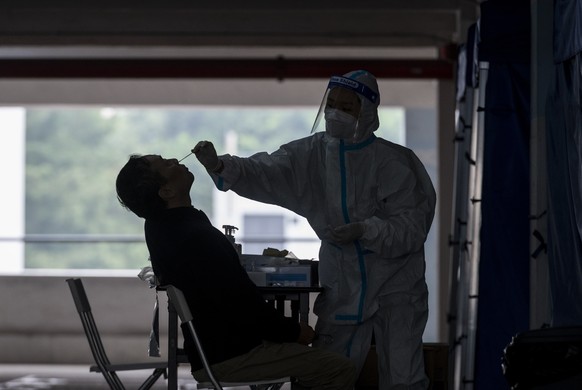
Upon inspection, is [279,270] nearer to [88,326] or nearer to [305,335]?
[305,335]

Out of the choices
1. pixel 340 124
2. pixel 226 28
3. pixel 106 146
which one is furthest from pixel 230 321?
pixel 106 146

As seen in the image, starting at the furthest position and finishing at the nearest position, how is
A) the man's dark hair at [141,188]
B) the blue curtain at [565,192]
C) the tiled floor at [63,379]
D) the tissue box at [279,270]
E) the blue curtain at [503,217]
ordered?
1. the tiled floor at [63,379]
2. the blue curtain at [503,217]
3. the blue curtain at [565,192]
4. the tissue box at [279,270]
5. the man's dark hair at [141,188]

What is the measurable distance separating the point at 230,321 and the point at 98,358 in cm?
79

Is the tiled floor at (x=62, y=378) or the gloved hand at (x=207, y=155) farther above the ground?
the gloved hand at (x=207, y=155)

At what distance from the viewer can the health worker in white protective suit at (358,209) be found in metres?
3.73

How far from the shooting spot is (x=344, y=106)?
3816mm

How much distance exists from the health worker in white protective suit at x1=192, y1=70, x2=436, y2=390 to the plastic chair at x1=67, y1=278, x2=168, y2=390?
593 mm

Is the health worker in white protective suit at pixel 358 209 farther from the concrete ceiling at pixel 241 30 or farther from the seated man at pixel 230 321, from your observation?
the concrete ceiling at pixel 241 30

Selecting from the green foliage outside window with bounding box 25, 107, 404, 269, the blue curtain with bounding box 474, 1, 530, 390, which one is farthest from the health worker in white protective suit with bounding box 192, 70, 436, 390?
the green foliage outside window with bounding box 25, 107, 404, 269

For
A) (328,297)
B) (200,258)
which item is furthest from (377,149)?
(200,258)

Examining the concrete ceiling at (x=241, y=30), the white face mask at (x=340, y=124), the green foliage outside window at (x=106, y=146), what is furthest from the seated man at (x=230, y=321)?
the green foliage outside window at (x=106, y=146)

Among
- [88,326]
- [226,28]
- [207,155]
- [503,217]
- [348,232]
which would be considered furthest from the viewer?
[226,28]

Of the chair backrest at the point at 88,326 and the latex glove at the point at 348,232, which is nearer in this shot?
the latex glove at the point at 348,232

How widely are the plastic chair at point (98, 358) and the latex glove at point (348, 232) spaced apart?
824 millimetres
